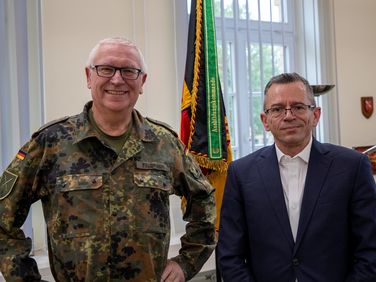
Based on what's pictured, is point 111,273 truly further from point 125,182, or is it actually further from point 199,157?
point 199,157

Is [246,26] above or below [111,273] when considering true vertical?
above

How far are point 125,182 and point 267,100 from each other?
1.78 feet

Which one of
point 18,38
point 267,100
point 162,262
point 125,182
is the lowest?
point 162,262

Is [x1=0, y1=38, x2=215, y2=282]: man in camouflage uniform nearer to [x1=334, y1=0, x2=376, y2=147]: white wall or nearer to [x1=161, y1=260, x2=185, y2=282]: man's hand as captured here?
[x1=161, y1=260, x2=185, y2=282]: man's hand

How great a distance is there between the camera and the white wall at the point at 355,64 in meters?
3.43

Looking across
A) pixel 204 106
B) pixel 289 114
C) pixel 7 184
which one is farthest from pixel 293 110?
pixel 204 106

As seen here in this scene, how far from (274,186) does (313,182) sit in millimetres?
126

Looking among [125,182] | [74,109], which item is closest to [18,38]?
[74,109]

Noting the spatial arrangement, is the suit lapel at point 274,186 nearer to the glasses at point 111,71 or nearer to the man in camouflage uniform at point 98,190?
the man in camouflage uniform at point 98,190

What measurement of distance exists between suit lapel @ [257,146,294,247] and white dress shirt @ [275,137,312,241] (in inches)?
0.9

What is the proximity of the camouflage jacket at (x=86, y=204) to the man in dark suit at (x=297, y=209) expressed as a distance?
282 millimetres

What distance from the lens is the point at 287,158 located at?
1.42m

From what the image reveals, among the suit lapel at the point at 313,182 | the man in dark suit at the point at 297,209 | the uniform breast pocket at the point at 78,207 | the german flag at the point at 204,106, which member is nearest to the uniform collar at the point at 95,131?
the uniform breast pocket at the point at 78,207

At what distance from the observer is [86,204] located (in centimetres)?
125
